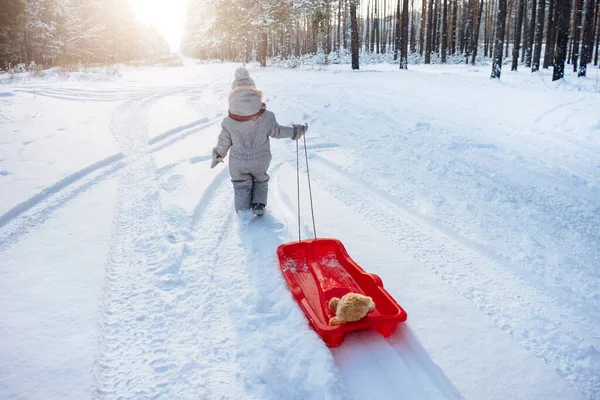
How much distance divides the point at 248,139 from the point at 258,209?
769 millimetres

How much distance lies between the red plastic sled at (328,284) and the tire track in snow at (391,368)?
0.08m

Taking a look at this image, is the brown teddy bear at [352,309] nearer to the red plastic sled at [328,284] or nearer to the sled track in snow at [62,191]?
the red plastic sled at [328,284]

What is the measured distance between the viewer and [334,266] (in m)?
3.21

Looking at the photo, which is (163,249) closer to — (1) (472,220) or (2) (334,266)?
(2) (334,266)

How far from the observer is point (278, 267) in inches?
124

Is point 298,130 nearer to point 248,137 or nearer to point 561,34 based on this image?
point 248,137

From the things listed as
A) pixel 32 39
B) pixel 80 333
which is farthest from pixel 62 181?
pixel 32 39

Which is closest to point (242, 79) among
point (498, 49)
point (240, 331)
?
point (240, 331)

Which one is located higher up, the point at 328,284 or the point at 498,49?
the point at 498,49

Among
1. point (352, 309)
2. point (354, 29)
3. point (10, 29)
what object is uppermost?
point (10, 29)

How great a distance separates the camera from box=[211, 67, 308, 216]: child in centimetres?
Answer: 379

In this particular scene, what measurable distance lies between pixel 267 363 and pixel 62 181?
4196 millimetres

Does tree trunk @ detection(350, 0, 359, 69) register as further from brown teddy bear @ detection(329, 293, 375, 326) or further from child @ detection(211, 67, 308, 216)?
brown teddy bear @ detection(329, 293, 375, 326)

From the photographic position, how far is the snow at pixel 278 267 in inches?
83.4
